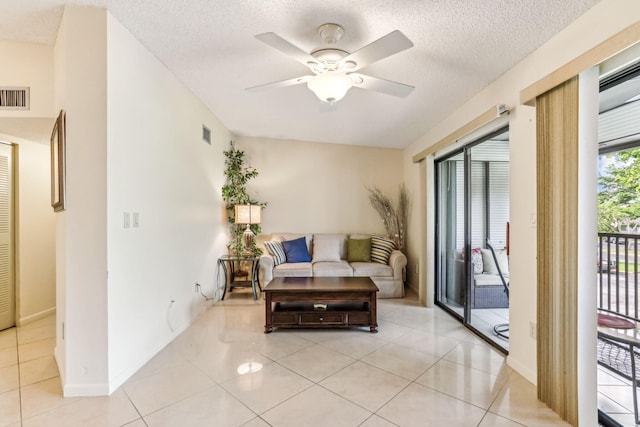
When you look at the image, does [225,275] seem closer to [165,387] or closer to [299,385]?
[165,387]

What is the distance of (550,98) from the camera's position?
189 cm

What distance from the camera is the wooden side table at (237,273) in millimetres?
4109

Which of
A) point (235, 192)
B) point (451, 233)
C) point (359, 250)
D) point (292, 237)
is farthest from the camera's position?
point (292, 237)

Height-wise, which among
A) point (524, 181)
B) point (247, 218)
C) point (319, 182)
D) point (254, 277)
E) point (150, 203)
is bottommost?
point (254, 277)

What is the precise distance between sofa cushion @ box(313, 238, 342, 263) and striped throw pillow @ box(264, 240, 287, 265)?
498mm

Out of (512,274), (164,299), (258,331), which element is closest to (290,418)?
(258,331)

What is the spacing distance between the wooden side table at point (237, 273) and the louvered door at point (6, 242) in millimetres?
2111

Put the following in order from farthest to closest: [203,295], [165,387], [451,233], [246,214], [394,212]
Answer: [394,212]
[246,214]
[451,233]
[203,295]
[165,387]

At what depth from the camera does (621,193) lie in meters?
1.95

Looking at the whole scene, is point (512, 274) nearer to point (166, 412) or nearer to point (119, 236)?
point (166, 412)

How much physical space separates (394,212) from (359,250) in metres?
0.96

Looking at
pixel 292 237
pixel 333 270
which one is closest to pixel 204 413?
pixel 333 270

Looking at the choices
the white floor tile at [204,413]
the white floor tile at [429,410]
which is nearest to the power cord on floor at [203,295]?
the white floor tile at [204,413]

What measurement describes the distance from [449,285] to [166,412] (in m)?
3.24
